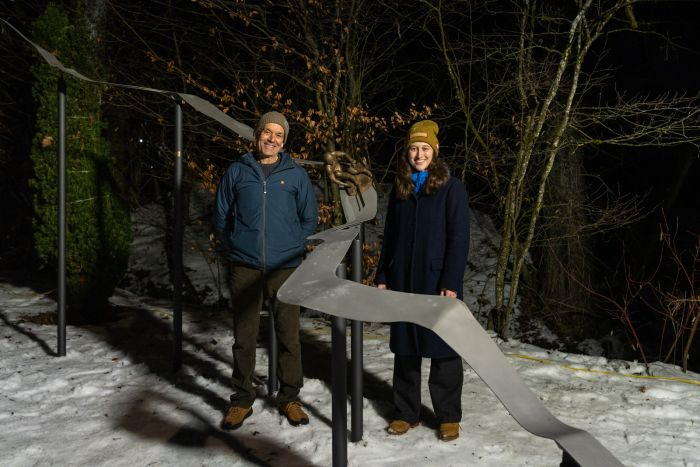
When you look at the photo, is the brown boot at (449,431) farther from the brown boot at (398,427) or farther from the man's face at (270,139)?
the man's face at (270,139)

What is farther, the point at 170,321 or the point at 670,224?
the point at 670,224

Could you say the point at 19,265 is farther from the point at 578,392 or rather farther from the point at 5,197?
the point at 578,392

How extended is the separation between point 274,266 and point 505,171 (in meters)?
4.76

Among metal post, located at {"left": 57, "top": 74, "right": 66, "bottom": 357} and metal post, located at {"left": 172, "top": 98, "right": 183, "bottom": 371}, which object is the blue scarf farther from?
metal post, located at {"left": 57, "top": 74, "right": 66, "bottom": 357}

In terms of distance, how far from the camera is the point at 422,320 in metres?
1.58

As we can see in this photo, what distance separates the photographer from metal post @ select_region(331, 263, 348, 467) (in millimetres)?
2670

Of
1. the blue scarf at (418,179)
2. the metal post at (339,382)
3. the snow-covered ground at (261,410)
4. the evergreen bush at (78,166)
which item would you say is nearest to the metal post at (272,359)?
the snow-covered ground at (261,410)

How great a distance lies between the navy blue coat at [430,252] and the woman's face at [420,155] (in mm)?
165

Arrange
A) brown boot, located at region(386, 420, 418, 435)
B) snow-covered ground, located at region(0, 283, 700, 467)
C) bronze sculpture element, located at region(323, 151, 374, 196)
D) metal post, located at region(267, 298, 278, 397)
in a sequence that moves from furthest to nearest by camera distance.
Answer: metal post, located at region(267, 298, 278, 397) < brown boot, located at region(386, 420, 418, 435) < snow-covered ground, located at region(0, 283, 700, 467) < bronze sculpture element, located at region(323, 151, 374, 196)

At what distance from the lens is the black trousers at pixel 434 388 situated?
3648mm

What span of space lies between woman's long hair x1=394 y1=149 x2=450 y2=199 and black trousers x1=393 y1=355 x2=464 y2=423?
958 millimetres

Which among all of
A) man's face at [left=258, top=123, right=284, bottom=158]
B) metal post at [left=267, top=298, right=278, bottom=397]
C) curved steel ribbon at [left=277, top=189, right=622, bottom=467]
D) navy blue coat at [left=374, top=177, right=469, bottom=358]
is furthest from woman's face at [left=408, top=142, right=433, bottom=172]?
curved steel ribbon at [left=277, top=189, right=622, bottom=467]

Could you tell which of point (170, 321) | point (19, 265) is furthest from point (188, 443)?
point (19, 265)

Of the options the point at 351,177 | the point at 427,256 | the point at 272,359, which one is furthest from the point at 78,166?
the point at 351,177
